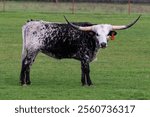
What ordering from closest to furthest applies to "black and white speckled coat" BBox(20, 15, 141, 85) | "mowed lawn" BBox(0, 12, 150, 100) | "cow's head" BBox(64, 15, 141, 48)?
"mowed lawn" BBox(0, 12, 150, 100)
"cow's head" BBox(64, 15, 141, 48)
"black and white speckled coat" BBox(20, 15, 141, 85)

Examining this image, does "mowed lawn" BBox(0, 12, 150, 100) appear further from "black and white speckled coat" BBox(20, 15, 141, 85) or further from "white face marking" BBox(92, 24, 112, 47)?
"white face marking" BBox(92, 24, 112, 47)

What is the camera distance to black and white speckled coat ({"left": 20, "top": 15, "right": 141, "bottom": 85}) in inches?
667

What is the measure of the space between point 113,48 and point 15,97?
12.4 m

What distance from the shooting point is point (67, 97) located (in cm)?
1511

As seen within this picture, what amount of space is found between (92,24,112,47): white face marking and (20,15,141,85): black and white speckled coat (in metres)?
0.23

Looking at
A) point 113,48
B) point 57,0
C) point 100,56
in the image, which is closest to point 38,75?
point 100,56

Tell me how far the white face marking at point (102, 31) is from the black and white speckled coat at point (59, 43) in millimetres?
231

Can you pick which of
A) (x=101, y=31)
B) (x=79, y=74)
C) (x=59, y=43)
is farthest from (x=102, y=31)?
(x=79, y=74)

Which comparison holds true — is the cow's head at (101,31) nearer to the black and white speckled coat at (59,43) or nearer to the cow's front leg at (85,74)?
the black and white speckled coat at (59,43)

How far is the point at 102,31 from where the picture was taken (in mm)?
16578

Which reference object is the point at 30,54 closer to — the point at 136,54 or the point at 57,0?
the point at 136,54

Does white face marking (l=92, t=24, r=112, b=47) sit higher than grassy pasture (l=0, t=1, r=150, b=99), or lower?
higher

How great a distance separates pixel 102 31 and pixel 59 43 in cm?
119

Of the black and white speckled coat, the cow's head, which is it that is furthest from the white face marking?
the black and white speckled coat
